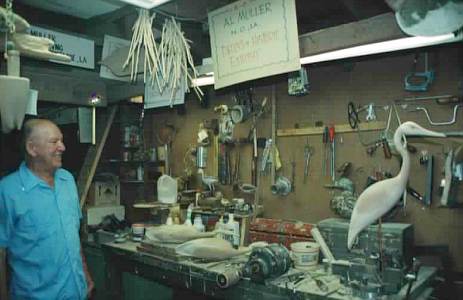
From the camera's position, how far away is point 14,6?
2.35 metres

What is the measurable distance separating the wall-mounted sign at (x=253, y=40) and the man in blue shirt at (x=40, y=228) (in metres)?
1.01

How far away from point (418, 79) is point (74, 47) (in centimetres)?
216

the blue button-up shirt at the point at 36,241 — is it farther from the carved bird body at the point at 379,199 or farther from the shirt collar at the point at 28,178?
the carved bird body at the point at 379,199

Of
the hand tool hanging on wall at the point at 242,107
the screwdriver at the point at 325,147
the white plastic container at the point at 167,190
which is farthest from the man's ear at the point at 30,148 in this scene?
the screwdriver at the point at 325,147

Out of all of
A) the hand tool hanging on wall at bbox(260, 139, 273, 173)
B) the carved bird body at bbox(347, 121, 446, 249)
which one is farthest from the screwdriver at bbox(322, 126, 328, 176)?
the carved bird body at bbox(347, 121, 446, 249)

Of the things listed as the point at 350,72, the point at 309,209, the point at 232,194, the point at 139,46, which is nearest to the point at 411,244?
the point at 309,209

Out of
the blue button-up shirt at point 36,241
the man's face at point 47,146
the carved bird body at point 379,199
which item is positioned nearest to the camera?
the carved bird body at point 379,199

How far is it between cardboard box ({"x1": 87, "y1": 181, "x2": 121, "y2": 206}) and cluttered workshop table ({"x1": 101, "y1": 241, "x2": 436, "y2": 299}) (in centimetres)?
114

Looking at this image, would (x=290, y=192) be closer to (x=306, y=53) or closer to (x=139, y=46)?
(x=306, y=53)

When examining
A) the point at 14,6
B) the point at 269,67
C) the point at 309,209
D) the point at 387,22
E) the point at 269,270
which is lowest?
the point at 269,270

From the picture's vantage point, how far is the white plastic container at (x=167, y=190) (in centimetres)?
300

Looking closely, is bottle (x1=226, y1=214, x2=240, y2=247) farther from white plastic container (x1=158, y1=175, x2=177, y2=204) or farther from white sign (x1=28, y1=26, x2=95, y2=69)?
white sign (x1=28, y1=26, x2=95, y2=69)

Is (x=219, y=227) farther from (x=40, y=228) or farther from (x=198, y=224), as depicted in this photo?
(x=40, y=228)

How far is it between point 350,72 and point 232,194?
1.31 metres
